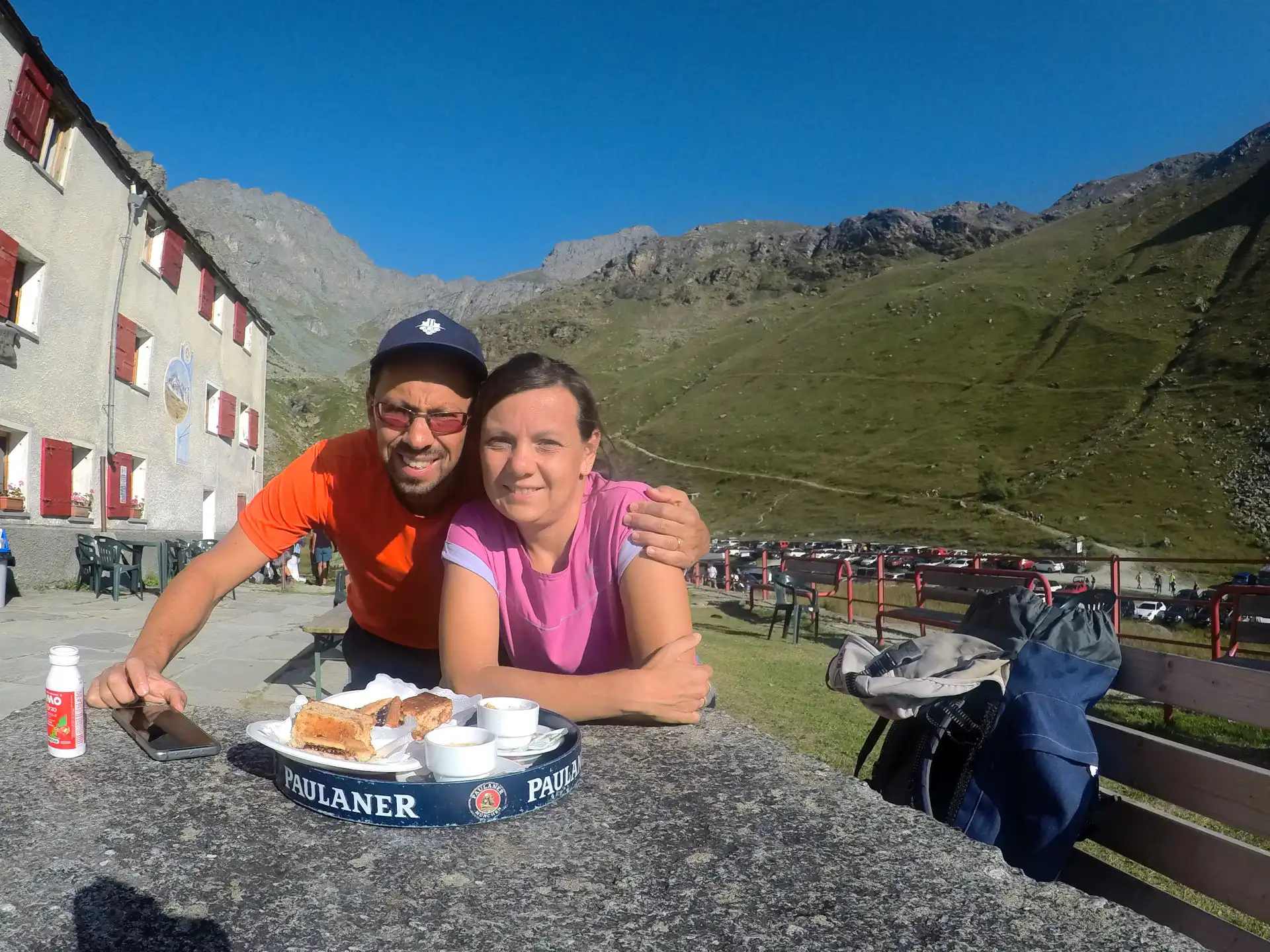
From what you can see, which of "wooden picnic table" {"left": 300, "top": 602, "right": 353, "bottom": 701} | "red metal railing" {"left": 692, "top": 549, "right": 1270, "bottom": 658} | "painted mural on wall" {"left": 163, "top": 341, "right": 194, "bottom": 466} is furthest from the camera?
"painted mural on wall" {"left": 163, "top": 341, "right": 194, "bottom": 466}

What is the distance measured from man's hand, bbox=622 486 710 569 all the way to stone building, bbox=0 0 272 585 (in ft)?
38.6

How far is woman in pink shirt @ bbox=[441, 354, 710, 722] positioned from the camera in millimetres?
2023

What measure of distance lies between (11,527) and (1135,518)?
69892 millimetres

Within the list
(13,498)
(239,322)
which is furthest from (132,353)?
(239,322)

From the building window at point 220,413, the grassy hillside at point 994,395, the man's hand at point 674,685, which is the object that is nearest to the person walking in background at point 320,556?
the building window at point 220,413

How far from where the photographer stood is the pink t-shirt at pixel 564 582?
2258mm

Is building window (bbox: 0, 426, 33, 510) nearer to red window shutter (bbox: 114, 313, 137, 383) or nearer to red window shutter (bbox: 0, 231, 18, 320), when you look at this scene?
red window shutter (bbox: 0, 231, 18, 320)

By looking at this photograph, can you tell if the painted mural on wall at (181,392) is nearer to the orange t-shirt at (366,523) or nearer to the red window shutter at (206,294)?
the red window shutter at (206,294)

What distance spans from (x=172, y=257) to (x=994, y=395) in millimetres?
88506

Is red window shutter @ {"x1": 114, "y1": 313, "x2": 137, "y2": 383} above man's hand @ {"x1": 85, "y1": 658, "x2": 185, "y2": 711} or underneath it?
above

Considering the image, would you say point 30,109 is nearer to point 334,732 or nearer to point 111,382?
point 111,382

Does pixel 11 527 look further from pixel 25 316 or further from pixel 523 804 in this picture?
pixel 523 804

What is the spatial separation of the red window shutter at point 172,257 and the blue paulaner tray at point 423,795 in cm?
1688

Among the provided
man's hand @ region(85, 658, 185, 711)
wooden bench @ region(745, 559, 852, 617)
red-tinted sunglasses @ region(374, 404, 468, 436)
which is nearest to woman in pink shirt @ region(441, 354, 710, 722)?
red-tinted sunglasses @ region(374, 404, 468, 436)
